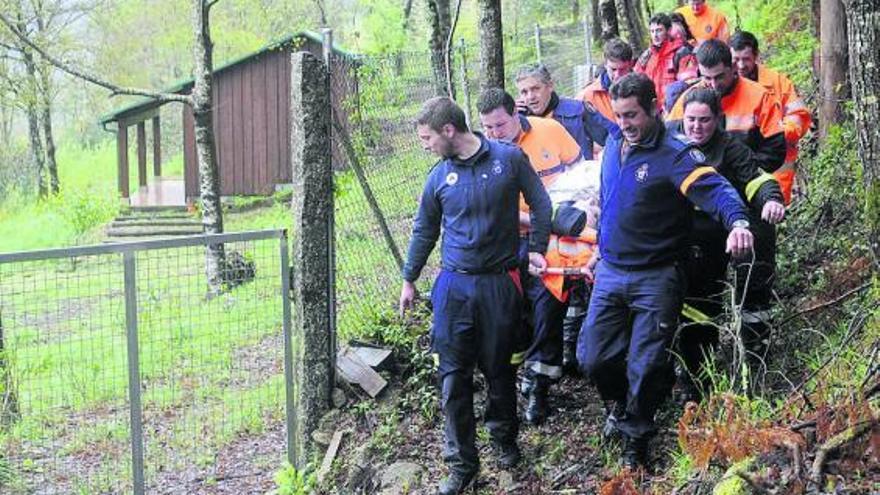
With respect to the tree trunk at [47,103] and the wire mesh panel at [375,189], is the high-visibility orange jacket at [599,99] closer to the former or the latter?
the wire mesh panel at [375,189]

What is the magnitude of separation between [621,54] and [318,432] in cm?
401

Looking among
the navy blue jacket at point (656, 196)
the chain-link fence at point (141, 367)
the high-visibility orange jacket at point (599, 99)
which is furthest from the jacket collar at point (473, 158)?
the high-visibility orange jacket at point (599, 99)

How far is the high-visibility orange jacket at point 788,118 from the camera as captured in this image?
608cm

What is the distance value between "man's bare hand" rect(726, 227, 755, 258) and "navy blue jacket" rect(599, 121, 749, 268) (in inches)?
10.0

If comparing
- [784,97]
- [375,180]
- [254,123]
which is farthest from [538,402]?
[254,123]

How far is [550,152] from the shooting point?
20.0 ft

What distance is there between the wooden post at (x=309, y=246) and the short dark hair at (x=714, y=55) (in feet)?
7.97

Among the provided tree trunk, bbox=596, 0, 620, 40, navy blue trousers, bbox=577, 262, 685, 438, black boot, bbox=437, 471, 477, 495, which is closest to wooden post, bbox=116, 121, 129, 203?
tree trunk, bbox=596, 0, 620, 40

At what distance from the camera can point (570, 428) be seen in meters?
5.74

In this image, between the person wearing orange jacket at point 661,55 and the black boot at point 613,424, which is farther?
the person wearing orange jacket at point 661,55

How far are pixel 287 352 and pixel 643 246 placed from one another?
263 cm

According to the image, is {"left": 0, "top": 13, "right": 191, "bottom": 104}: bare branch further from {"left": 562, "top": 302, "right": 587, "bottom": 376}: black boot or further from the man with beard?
the man with beard

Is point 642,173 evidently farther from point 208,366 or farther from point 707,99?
point 208,366

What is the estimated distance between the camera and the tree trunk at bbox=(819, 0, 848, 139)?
8.28 m
